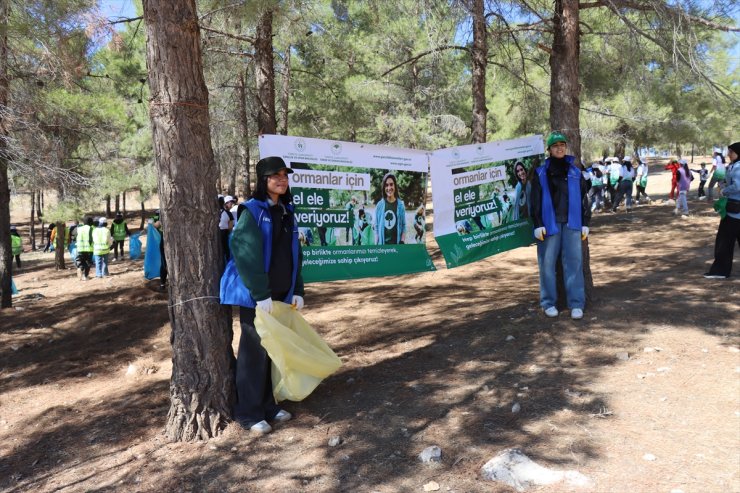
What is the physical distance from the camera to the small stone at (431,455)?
10.5ft

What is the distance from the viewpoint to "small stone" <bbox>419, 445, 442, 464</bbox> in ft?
10.5

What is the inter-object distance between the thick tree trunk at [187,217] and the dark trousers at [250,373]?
13 centimetres

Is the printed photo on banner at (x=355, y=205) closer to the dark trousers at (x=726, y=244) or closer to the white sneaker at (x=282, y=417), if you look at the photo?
the white sneaker at (x=282, y=417)

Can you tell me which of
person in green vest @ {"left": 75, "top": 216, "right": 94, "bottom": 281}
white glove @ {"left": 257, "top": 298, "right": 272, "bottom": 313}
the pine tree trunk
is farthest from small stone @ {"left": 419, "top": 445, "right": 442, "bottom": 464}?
person in green vest @ {"left": 75, "top": 216, "right": 94, "bottom": 281}

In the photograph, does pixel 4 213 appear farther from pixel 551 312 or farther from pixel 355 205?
pixel 551 312

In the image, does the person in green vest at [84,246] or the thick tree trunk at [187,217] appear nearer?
the thick tree trunk at [187,217]

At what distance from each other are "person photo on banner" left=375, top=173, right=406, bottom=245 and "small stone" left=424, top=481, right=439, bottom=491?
8.72 feet

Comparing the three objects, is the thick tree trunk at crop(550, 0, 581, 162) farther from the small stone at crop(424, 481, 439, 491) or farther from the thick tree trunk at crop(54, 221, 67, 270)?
the thick tree trunk at crop(54, 221, 67, 270)

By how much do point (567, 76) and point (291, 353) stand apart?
12.8 feet

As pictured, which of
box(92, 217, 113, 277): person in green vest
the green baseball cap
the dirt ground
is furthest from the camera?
box(92, 217, 113, 277): person in green vest

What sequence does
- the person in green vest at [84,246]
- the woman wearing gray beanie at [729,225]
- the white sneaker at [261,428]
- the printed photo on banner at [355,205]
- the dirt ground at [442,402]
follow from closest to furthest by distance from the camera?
the dirt ground at [442,402] < the white sneaker at [261,428] < the printed photo on banner at [355,205] < the woman wearing gray beanie at [729,225] < the person in green vest at [84,246]

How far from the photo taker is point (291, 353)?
3834 millimetres

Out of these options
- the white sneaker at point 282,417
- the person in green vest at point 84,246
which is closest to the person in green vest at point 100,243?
the person in green vest at point 84,246

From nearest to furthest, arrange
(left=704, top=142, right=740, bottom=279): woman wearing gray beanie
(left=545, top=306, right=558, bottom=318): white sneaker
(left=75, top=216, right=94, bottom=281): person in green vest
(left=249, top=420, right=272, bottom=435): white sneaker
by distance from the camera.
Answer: (left=249, top=420, right=272, bottom=435): white sneaker, (left=545, top=306, right=558, bottom=318): white sneaker, (left=704, top=142, right=740, bottom=279): woman wearing gray beanie, (left=75, top=216, right=94, bottom=281): person in green vest
